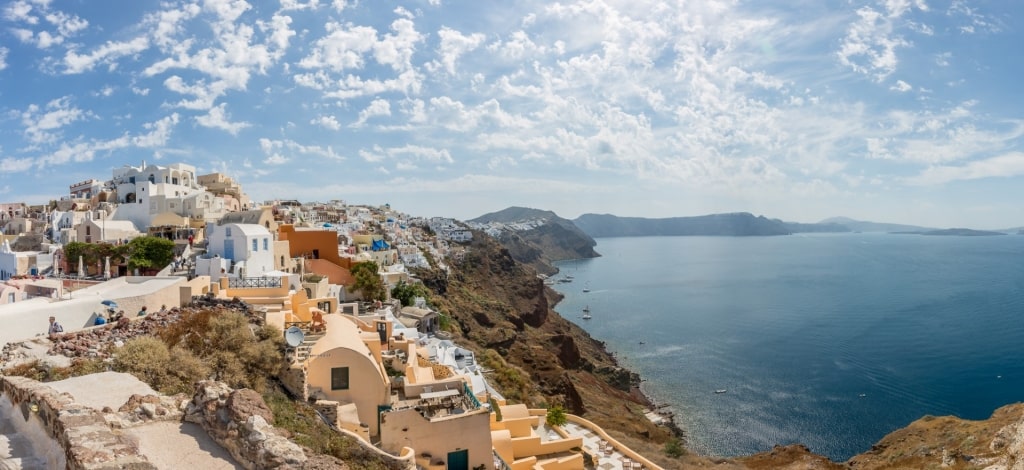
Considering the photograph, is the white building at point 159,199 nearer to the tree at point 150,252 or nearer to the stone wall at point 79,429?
the tree at point 150,252

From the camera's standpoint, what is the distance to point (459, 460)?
10672 millimetres

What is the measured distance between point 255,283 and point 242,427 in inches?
518

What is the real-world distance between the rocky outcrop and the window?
13.7ft

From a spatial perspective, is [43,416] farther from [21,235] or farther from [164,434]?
[21,235]

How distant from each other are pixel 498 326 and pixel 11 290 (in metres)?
30.1

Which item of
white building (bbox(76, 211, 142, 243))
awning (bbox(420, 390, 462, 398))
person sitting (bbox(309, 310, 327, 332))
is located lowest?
awning (bbox(420, 390, 462, 398))

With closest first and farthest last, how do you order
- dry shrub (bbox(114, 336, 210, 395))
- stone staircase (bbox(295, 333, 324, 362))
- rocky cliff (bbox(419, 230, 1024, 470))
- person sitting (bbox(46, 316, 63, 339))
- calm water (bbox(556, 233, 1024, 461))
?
dry shrub (bbox(114, 336, 210, 395)) → stone staircase (bbox(295, 333, 324, 362)) → person sitting (bbox(46, 316, 63, 339)) → rocky cliff (bbox(419, 230, 1024, 470)) → calm water (bbox(556, 233, 1024, 461))

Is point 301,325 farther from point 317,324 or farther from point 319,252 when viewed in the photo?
point 319,252

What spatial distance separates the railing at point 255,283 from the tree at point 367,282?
706 cm

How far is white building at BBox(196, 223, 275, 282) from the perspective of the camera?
66.7ft

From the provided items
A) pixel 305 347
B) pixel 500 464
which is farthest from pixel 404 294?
pixel 500 464

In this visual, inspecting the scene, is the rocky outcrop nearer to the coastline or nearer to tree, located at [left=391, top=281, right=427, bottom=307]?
tree, located at [left=391, top=281, right=427, bottom=307]

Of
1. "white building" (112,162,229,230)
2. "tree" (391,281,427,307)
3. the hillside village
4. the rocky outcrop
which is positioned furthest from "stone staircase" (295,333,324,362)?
"white building" (112,162,229,230)

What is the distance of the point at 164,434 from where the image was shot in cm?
629
